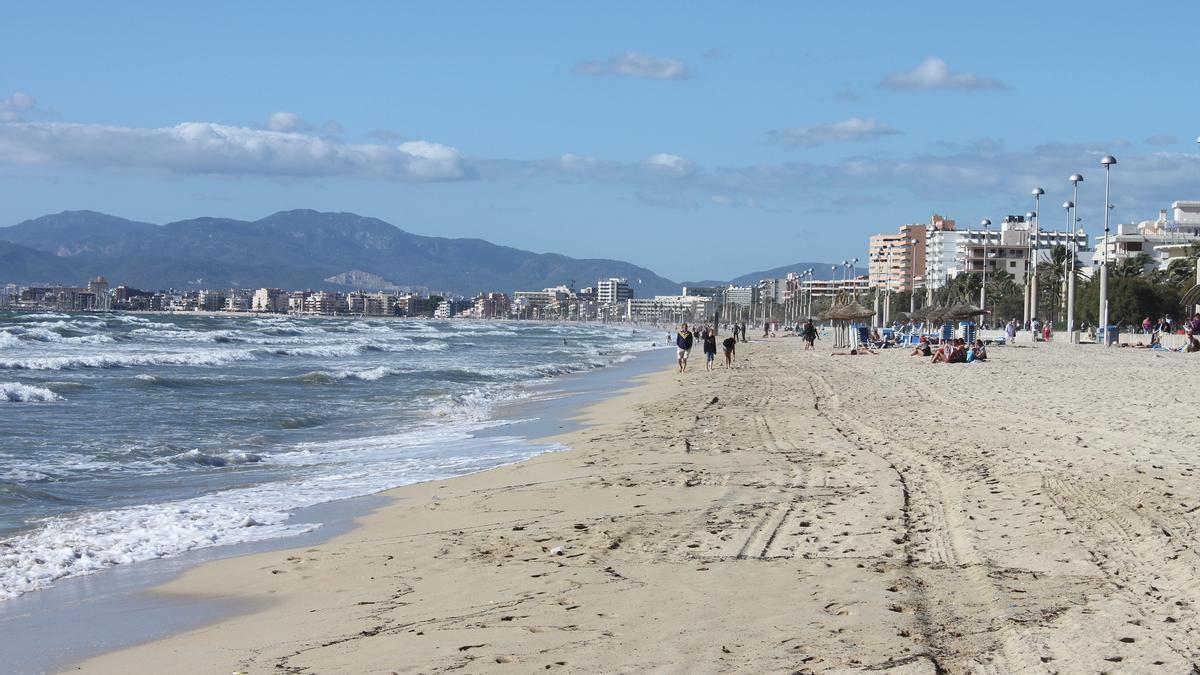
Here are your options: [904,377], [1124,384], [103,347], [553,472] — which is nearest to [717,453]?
[553,472]

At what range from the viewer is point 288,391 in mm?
23062

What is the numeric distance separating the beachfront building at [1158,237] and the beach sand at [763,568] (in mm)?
95048

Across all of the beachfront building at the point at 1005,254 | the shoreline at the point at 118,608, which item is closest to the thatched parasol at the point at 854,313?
the shoreline at the point at 118,608

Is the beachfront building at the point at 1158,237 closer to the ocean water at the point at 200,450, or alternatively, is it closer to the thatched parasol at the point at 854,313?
the thatched parasol at the point at 854,313

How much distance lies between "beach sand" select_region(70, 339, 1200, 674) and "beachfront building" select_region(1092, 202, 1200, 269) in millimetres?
95048

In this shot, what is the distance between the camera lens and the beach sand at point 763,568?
4.20 metres

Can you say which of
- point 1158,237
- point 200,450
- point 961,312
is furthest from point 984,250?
point 200,450

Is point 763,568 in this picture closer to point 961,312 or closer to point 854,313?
point 854,313

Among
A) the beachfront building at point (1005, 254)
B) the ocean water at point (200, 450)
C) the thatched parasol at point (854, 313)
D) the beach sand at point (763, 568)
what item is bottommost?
the ocean water at point (200, 450)

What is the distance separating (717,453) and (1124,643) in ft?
23.2

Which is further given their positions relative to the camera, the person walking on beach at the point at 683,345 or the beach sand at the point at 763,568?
the person walking on beach at the point at 683,345

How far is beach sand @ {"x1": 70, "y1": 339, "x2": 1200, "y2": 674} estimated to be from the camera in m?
4.20

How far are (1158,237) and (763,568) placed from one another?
117773 mm

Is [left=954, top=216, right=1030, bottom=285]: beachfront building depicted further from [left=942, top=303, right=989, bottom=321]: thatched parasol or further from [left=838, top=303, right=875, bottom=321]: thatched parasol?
[left=838, top=303, right=875, bottom=321]: thatched parasol
